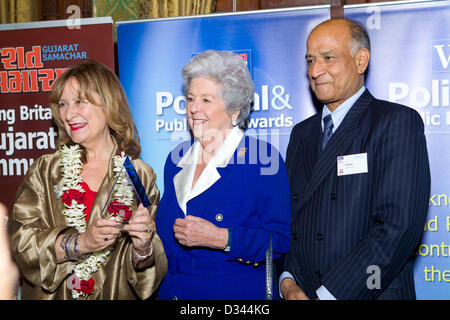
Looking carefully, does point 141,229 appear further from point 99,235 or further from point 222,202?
point 222,202

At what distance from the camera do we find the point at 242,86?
2.35m

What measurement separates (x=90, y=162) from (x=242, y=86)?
90 centimetres

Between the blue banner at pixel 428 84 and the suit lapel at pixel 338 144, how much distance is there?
0.74 m

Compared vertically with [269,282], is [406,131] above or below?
above

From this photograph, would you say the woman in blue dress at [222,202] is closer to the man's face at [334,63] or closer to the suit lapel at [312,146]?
the suit lapel at [312,146]

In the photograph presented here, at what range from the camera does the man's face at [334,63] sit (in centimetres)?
231

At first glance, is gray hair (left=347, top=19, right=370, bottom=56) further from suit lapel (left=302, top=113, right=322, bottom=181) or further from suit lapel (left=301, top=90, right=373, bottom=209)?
suit lapel (left=302, top=113, right=322, bottom=181)

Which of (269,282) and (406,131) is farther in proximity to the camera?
(269,282)

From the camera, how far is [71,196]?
237 centimetres

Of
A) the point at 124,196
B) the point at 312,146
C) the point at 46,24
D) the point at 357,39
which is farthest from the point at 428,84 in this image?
the point at 46,24

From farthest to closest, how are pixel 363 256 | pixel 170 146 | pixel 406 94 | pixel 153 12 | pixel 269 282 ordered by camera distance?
pixel 153 12, pixel 170 146, pixel 406 94, pixel 269 282, pixel 363 256

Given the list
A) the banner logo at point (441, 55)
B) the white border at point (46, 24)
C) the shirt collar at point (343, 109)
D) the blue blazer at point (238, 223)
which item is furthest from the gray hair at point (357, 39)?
the white border at point (46, 24)
